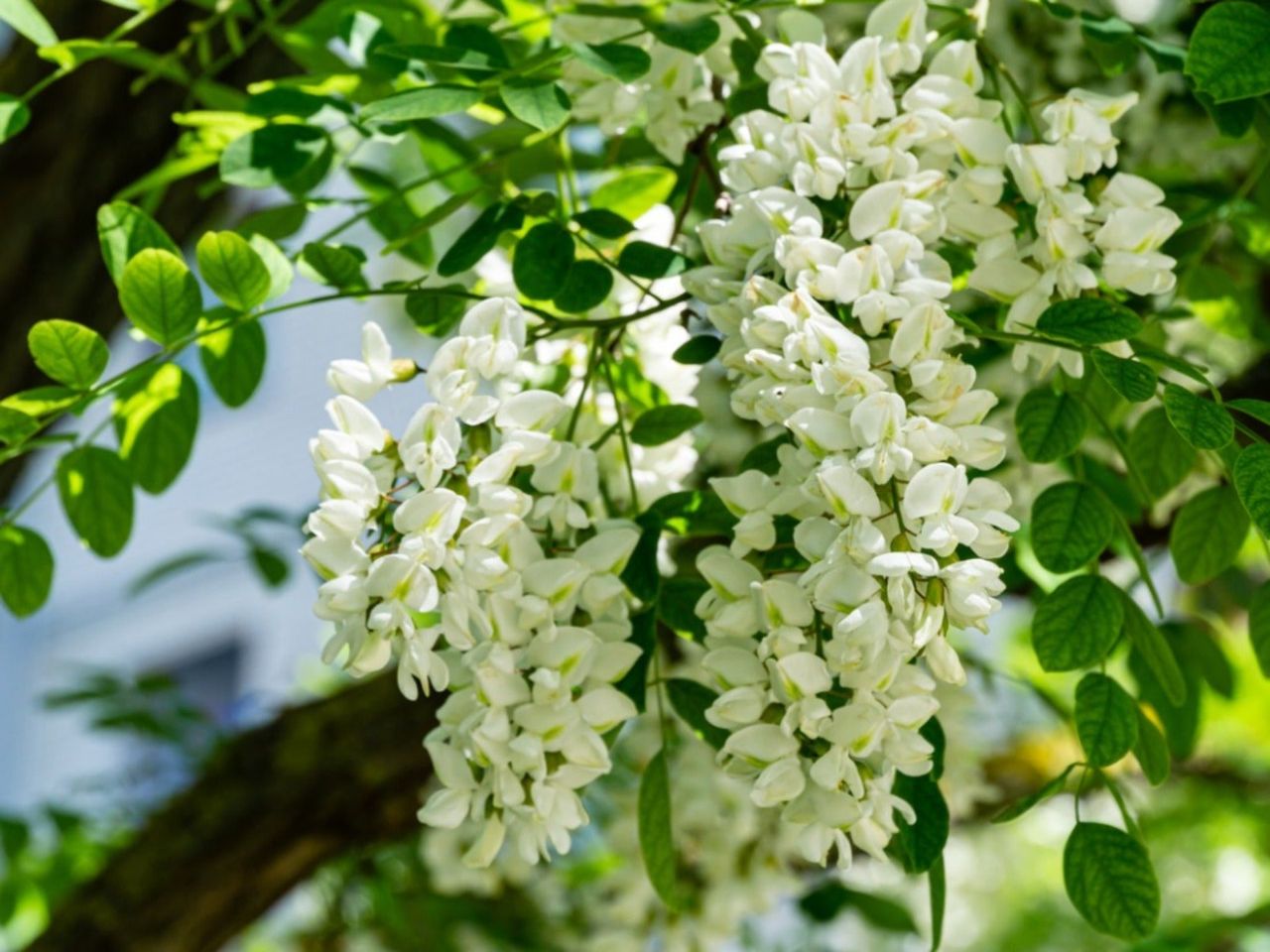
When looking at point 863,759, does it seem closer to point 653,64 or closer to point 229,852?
point 653,64

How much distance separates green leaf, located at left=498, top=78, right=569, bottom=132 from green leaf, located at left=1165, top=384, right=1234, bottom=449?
217 mm

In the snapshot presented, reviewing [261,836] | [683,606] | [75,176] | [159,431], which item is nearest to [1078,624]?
[683,606]

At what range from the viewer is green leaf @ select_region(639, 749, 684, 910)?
555 mm

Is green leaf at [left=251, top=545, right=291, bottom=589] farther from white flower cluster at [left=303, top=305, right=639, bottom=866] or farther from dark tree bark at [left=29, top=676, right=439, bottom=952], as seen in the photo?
white flower cluster at [left=303, top=305, right=639, bottom=866]

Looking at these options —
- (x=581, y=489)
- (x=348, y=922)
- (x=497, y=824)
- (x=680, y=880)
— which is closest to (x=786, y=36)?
(x=581, y=489)

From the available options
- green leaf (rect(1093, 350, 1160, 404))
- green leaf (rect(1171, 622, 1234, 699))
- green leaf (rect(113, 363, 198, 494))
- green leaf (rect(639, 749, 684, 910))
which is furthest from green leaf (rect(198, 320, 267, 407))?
green leaf (rect(1171, 622, 1234, 699))

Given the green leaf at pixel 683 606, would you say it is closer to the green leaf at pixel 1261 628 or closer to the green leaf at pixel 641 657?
the green leaf at pixel 641 657

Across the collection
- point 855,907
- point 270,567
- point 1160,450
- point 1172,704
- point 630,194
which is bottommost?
point 855,907

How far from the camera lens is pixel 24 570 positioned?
2.07ft

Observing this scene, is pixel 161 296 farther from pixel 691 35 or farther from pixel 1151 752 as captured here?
pixel 1151 752

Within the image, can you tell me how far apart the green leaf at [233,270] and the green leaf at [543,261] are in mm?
92

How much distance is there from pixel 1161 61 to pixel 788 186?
7.2 inches

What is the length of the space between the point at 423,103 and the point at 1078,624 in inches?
11.0

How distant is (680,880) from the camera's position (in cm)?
109
